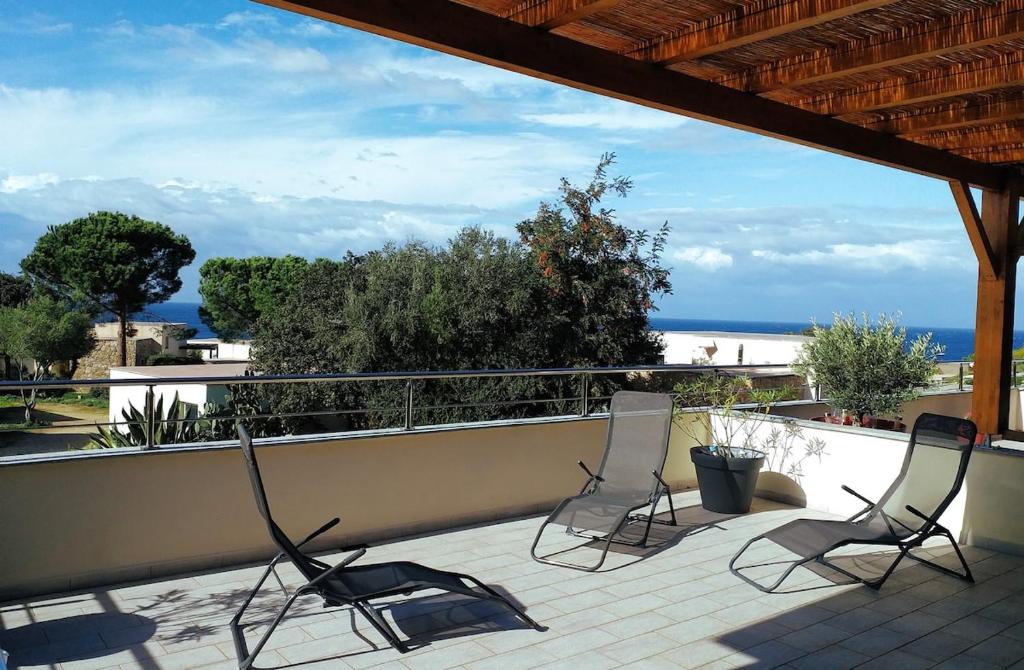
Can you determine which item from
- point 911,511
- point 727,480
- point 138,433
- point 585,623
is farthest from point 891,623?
point 138,433

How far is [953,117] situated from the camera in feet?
17.6

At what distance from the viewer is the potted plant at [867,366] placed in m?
7.21

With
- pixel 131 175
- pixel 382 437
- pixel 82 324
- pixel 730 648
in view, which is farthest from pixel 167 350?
pixel 131 175

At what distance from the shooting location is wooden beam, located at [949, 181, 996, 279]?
6.63 metres

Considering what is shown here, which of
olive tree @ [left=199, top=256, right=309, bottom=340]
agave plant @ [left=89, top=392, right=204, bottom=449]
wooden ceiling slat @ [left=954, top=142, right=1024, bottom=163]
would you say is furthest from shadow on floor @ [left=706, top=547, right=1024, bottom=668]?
olive tree @ [left=199, top=256, right=309, bottom=340]

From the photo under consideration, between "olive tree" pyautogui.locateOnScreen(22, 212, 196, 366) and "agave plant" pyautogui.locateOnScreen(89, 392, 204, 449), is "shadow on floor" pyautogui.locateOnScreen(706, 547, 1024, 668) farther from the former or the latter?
"olive tree" pyautogui.locateOnScreen(22, 212, 196, 366)

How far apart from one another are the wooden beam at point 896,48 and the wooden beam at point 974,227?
2.90 metres

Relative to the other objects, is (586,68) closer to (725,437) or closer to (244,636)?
(244,636)

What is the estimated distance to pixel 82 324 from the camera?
101 feet

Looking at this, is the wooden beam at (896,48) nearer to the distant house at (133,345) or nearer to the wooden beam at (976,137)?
the wooden beam at (976,137)

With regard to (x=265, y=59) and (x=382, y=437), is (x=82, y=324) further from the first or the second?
(x=265, y=59)

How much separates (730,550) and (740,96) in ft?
8.67

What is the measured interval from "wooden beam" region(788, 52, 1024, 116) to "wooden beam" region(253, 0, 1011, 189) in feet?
0.48

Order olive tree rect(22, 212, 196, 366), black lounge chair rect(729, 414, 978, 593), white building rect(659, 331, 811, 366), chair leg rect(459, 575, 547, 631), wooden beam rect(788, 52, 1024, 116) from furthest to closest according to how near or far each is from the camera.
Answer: olive tree rect(22, 212, 196, 366)
white building rect(659, 331, 811, 366)
wooden beam rect(788, 52, 1024, 116)
black lounge chair rect(729, 414, 978, 593)
chair leg rect(459, 575, 547, 631)
